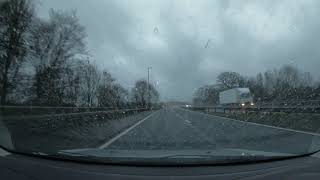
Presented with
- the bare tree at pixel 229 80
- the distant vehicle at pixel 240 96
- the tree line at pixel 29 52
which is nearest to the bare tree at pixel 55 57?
the tree line at pixel 29 52

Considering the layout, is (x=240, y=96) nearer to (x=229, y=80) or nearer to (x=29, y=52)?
(x=229, y=80)

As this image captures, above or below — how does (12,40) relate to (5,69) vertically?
above

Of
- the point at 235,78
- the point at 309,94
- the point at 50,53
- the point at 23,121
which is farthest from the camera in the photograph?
the point at 235,78

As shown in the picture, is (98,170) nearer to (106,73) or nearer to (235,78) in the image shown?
(106,73)

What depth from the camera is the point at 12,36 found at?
26.9 metres

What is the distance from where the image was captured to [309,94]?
4628 cm

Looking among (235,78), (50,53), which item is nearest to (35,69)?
(50,53)

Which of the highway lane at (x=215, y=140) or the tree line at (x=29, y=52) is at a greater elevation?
the tree line at (x=29, y=52)

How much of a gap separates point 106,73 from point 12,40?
1356 inches

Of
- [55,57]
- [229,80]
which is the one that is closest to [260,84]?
[229,80]

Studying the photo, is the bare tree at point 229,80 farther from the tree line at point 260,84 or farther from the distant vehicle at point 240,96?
the distant vehicle at point 240,96

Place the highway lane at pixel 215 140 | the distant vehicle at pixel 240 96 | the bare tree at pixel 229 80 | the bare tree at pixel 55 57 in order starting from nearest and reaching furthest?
the highway lane at pixel 215 140
the bare tree at pixel 55 57
the distant vehicle at pixel 240 96
the bare tree at pixel 229 80

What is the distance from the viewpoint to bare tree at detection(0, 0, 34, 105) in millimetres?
25922

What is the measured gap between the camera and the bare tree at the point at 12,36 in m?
25.9
